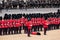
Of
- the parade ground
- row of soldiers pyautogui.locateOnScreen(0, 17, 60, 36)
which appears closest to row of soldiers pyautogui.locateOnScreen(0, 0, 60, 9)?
row of soldiers pyautogui.locateOnScreen(0, 17, 60, 36)

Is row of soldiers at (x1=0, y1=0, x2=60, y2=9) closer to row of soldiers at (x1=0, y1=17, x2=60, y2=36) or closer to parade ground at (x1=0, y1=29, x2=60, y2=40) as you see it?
row of soldiers at (x1=0, y1=17, x2=60, y2=36)

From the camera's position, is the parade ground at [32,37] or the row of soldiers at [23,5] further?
the row of soldiers at [23,5]

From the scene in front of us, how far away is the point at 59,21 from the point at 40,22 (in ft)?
10.6

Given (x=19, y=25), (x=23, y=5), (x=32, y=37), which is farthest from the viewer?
(x=23, y=5)

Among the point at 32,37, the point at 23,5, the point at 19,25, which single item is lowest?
the point at 23,5

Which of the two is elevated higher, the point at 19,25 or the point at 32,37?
the point at 19,25

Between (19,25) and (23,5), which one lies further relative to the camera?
(23,5)

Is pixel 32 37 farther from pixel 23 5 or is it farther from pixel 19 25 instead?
pixel 23 5

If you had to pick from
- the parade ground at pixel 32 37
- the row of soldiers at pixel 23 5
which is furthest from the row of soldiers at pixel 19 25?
the row of soldiers at pixel 23 5

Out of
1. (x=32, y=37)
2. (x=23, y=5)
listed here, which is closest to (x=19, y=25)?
(x=32, y=37)

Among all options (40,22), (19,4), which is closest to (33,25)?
(40,22)

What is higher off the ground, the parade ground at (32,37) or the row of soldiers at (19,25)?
the row of soldiers at (19,25)

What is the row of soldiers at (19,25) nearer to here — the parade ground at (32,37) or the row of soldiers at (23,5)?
the parade ground at (32,37)

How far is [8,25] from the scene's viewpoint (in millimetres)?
29062
